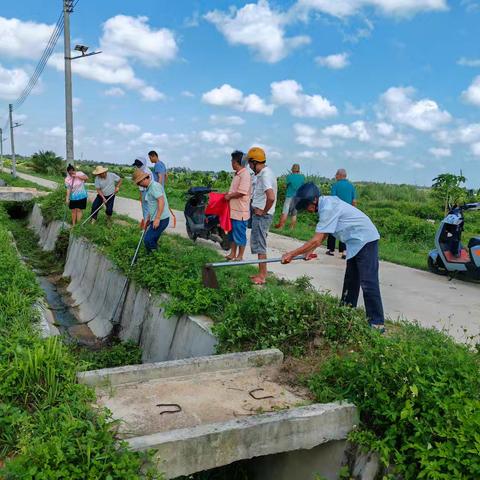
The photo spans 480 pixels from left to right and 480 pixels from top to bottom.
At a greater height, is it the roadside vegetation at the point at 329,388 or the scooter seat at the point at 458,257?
the scooter seat at the point at 458,257

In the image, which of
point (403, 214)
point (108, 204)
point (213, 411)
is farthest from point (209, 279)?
point (403, 214)

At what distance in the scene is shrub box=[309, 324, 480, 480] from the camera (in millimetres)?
2910

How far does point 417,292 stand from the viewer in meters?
7.29

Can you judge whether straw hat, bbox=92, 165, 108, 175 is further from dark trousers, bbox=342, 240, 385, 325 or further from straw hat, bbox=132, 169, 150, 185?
dark trousers, bbox=342, 240, 385, 325

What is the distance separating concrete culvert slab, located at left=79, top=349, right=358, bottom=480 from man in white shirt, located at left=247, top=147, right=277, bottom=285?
2698 mm

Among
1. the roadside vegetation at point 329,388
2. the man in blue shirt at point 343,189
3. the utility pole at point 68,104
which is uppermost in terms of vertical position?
the utility pole at point 68,104

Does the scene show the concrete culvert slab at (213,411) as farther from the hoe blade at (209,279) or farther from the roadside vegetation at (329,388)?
the hoe blade at (209,279)

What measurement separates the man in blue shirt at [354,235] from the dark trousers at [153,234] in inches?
123

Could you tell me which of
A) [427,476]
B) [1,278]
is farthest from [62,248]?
[427,476]

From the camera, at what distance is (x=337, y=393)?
365cm

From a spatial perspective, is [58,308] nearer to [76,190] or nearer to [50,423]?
[76,190]

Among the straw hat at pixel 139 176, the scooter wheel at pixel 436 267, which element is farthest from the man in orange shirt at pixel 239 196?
the scooter wheel at pixel 436 267

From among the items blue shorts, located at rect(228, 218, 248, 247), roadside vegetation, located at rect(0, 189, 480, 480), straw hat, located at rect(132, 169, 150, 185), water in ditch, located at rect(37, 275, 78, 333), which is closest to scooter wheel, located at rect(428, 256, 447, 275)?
blue shorts, located at rect(228, 218, 248, 247)

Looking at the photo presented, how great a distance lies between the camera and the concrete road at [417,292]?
19.2 ft
